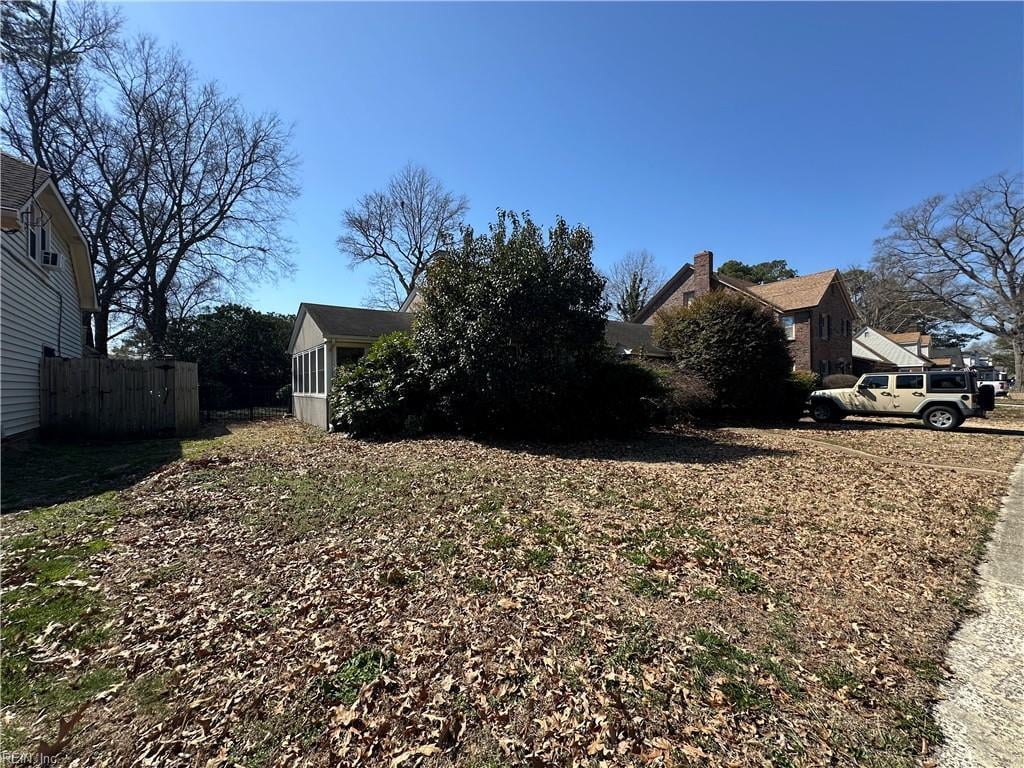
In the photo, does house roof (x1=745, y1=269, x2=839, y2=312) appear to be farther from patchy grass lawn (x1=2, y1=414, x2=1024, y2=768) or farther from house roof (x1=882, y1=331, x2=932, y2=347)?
house roof (x1=882, y1=331, x2=932, y2=347)

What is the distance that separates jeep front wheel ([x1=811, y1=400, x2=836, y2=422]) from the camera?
607 inches

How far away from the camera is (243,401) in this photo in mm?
22062

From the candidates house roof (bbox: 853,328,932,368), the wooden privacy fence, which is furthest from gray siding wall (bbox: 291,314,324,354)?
house roof (bbox: 853,328,932,368)

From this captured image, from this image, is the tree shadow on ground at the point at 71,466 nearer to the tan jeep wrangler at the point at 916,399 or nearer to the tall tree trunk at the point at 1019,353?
the tan jeep wrangler at the point at 916,399

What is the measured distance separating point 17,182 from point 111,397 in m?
4.88

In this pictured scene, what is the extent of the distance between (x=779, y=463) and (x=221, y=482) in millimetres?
9511

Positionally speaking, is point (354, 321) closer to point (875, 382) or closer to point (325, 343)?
point (325, 343)

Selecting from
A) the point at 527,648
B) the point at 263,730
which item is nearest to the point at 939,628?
the point at 527,648

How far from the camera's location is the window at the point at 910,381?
13555mm

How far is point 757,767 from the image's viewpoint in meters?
1.99

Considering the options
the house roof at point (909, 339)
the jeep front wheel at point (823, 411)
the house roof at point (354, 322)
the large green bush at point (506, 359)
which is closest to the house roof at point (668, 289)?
the house roof at point (354, 322)

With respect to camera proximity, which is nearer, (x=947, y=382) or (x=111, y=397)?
(x=111, y=397)

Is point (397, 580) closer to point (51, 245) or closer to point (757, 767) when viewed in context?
point (757, 767)

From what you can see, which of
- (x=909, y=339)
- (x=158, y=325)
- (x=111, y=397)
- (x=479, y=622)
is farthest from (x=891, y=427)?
(x=909, y=339)
